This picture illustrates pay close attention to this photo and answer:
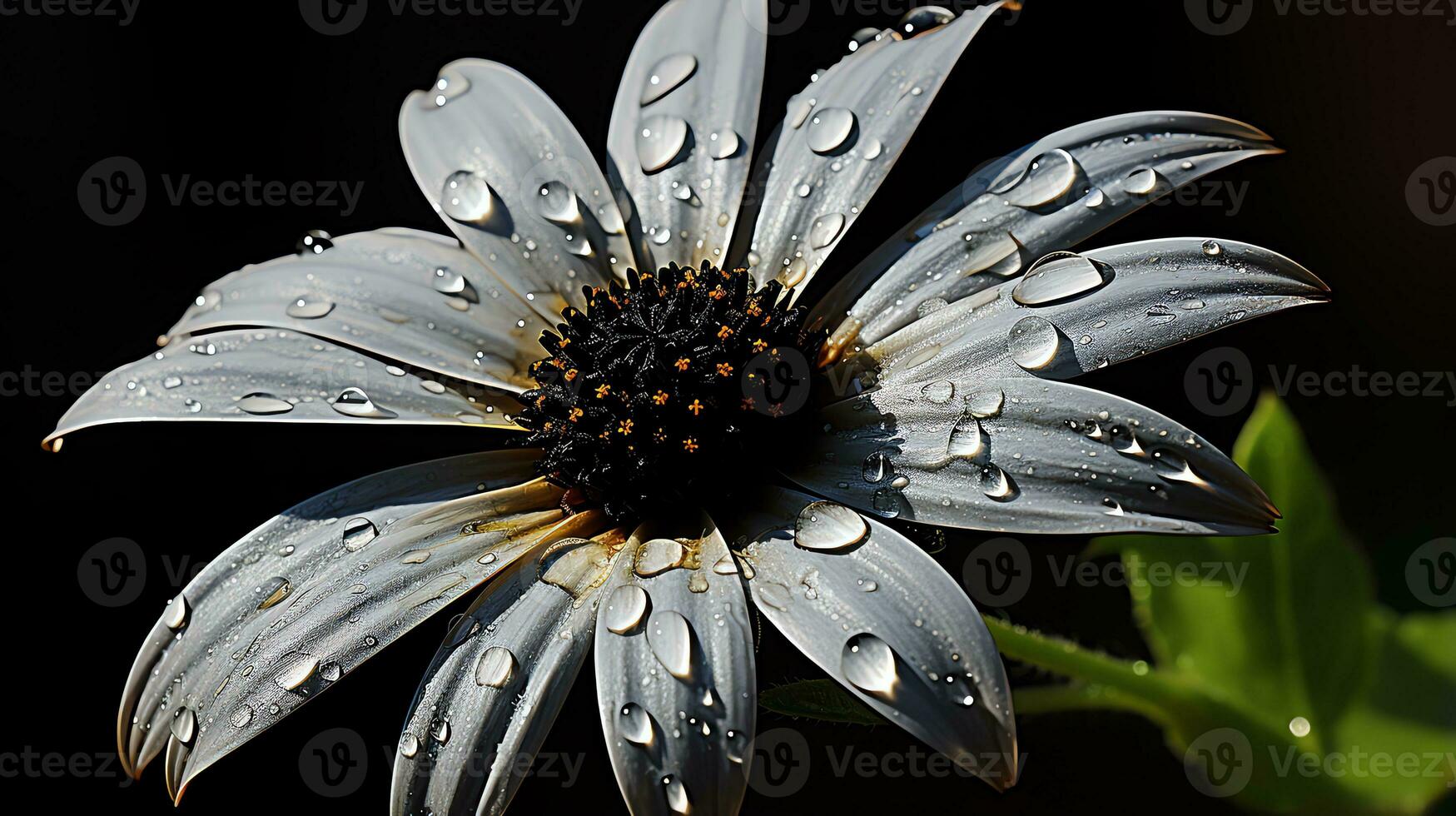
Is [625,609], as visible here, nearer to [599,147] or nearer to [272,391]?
[272,391]

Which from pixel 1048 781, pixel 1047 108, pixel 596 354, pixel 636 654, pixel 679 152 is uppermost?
pixel 1047 108

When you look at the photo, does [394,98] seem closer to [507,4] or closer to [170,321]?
[507,4]

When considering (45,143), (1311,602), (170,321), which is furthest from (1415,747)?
(45,143)

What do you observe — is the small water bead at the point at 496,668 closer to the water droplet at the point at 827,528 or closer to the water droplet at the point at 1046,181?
the water droplet at the point at 827,528

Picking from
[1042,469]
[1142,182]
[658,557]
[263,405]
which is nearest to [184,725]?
[263,405]

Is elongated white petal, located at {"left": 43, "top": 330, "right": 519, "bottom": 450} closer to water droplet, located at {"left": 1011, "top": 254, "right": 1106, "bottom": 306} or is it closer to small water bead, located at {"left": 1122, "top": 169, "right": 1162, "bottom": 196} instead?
water droplet, located at {"left": 1011, "top": 254, "right": 1106, "bottom": 306}

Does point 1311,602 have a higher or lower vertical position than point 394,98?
lower
